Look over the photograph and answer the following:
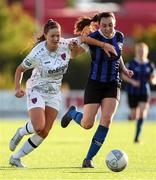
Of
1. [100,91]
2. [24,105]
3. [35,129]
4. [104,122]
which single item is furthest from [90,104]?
[24,105]

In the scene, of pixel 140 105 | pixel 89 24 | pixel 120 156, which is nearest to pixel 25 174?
pixel 120 156

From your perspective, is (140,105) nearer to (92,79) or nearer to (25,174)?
(92,79)

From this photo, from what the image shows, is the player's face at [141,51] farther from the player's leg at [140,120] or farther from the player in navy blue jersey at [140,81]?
the player's leg at [140,120]

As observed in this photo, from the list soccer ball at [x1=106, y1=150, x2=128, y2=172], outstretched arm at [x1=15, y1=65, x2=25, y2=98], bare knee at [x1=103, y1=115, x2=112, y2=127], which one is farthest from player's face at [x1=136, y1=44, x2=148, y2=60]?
soccer ball at [x1=106, y1=150, x2=128, y2=172]

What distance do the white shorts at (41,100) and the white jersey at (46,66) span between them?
0.06 m

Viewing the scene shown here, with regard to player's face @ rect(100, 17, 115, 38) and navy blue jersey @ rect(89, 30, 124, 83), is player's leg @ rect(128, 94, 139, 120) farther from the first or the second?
player's face @ rect(100, 17, 115, 38)

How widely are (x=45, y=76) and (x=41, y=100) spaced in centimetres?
34

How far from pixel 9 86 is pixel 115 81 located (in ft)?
90.6

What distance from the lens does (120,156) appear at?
40.2 ft

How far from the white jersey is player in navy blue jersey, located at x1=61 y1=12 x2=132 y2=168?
39 cm

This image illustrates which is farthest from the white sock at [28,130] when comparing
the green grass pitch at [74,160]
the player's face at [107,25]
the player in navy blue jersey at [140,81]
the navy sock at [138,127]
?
the player in navy blue jersey at [140,81]

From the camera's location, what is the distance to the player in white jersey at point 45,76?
12766 millimetres

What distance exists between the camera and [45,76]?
12.9m

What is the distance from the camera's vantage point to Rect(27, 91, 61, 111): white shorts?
12.9m
